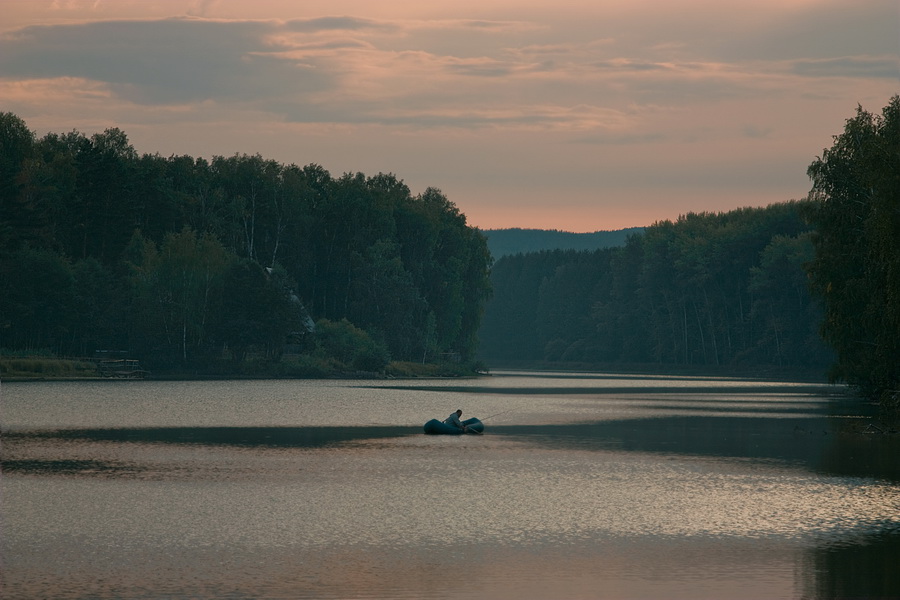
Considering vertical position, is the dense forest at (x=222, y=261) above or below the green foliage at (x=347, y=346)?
above

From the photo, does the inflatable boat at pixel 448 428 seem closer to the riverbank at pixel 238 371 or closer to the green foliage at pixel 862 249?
the green foliage at pixel 862 249

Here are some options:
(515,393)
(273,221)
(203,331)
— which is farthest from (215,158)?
(515,393)

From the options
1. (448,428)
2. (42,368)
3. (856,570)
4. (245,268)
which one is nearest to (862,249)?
(448,428)

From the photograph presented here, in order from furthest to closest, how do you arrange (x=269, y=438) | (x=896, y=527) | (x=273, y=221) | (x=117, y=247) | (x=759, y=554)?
1. (x=273, y=221)
2. (x=117, y=247)
3. (x=269, y=438)
4. (x=896, y=527)
5. (x=759, y=554)

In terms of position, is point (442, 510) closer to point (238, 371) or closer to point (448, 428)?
point (448, 428)

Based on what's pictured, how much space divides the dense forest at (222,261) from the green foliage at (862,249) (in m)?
70.1

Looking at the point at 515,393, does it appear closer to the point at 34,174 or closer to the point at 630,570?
the point at 34,174

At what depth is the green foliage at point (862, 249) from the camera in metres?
45.2

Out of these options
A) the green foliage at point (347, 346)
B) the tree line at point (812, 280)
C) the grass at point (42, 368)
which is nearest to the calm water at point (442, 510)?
the tree line at point (812, 280)

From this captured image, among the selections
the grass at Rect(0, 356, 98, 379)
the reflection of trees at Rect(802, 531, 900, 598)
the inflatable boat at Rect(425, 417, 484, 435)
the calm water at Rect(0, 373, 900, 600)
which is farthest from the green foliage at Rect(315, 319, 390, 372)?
the reflection of trees at Rect(802, 531, 900, 598)

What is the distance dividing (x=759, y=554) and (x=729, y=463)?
58.3 ft

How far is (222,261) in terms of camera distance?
123812 mm

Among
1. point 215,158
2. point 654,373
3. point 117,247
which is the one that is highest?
point 215,158

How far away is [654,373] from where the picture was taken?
188 metres
